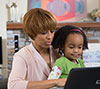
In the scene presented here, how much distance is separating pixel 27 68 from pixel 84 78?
52 cm

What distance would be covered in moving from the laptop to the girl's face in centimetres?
43

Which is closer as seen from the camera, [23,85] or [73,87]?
[73,87]

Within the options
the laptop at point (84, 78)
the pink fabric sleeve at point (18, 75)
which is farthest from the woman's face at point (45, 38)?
the laptop at point (84, 78)

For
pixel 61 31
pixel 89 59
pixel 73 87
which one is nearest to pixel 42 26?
pixel 61 31

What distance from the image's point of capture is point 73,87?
72cm

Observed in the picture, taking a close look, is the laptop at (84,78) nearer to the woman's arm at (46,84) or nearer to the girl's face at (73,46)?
the woman's arm at (46,84)

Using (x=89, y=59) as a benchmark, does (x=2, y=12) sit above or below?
above

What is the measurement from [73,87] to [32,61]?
1.69ft

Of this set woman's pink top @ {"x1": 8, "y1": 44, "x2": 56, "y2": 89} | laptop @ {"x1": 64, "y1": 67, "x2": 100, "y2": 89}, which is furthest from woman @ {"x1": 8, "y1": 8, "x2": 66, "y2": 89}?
laptop @ {"x1": 64, "y1": 67, "x2": 100, "y2": 89}

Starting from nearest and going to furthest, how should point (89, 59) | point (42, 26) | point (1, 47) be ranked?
point (42, 26)
point (89, 59)
point (1, 47)

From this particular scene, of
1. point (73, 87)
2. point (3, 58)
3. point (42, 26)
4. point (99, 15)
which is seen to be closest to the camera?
point (73, 87)

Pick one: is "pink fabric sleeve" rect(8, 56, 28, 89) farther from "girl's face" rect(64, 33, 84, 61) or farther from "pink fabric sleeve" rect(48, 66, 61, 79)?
"girl's face" rect(64, 33, 84, 61)

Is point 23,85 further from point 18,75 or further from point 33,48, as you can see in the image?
point 33,48

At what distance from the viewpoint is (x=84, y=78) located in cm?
72
